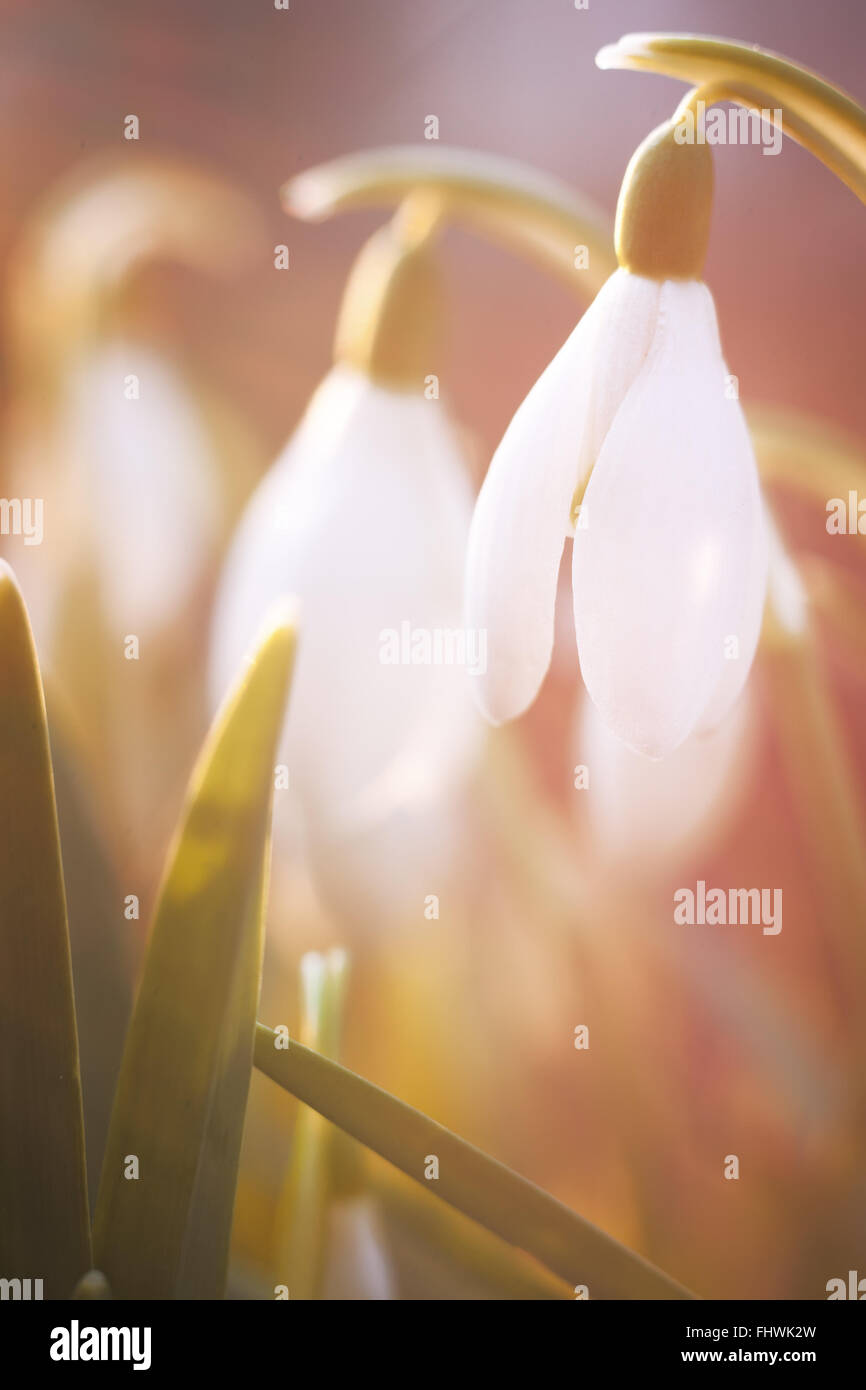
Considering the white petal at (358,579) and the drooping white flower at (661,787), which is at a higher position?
the white petal at (358,579)

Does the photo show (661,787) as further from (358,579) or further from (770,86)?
(770,86)

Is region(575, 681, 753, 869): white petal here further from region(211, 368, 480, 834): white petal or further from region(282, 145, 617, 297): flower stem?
region(282, 145, 617, 297): flower stem

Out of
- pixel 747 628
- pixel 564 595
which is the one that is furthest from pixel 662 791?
pixel 747 628

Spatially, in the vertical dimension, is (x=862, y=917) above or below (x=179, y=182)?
below

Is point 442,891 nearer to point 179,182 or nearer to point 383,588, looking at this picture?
point 383,588

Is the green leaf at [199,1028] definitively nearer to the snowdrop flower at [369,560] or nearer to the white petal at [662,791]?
the snowdrop flower at [369,560]

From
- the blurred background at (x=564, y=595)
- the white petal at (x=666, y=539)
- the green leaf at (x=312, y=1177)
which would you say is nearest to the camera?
the white petal at (x=666, y=539)

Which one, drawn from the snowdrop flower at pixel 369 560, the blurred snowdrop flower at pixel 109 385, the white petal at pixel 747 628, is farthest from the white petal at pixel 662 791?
the blurred snowdrop flower at pixel 109 385
